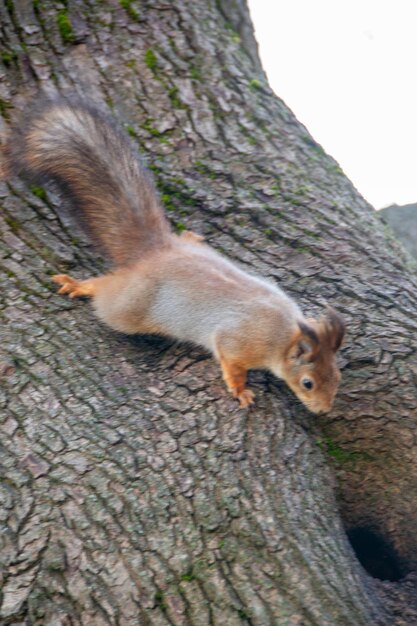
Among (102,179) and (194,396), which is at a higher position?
(102,179)

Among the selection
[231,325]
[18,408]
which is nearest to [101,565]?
[18,408]

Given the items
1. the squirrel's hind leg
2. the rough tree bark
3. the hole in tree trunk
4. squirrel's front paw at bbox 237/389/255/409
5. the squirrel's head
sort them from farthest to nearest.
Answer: the hole in tree trunk → the squirrel's hind leg → the squirrel's head → squirrel's front paw at bbox 237/389/255/409 → the rough tree bark

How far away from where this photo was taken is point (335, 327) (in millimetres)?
3189

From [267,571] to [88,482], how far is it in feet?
2.11

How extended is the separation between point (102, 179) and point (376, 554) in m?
2.03

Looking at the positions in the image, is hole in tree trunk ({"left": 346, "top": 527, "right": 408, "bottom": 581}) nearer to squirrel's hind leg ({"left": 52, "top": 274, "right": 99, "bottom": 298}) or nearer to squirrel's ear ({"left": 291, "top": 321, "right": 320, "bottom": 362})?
squirrel's ear ({"left": 291, "top": 321, "right": 320, "bottom": 362})

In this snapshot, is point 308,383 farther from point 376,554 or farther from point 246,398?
point 376,554

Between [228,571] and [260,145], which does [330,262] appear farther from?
[228,571]

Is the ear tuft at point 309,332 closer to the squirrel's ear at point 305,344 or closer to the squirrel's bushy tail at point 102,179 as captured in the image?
the squirrel's ear at point 305,344

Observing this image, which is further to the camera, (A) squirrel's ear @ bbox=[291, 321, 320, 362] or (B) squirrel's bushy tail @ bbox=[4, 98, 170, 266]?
(B) squirrel's bushy tail @ bbox=[4, 98, 170, 266]

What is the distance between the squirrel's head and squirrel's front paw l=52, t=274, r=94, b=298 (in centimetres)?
90

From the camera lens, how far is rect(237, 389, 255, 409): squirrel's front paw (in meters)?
3.07

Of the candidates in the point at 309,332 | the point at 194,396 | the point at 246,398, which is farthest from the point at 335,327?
the point at 194,396

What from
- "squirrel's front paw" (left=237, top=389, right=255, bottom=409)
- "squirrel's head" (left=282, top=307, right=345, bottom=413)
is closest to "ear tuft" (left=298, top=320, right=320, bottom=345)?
"squirrel's head" (left=282, top=307, right=345, bottom=413)
